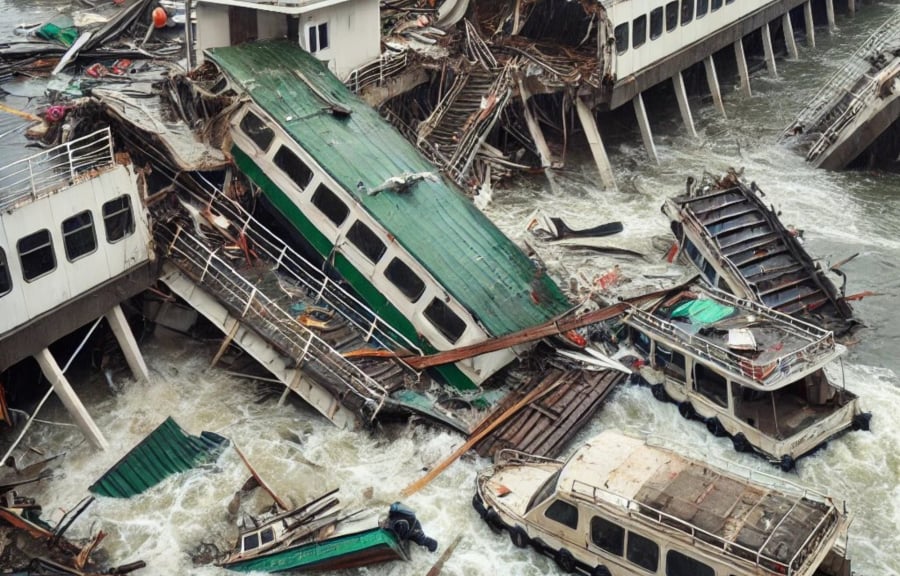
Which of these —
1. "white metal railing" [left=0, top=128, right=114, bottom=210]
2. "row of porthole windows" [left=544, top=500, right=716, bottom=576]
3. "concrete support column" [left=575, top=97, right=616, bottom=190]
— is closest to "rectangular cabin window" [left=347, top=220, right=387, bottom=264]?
"white metal railing" [left=0, top=128, right=114, bottom=210]

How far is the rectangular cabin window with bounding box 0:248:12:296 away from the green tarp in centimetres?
1476

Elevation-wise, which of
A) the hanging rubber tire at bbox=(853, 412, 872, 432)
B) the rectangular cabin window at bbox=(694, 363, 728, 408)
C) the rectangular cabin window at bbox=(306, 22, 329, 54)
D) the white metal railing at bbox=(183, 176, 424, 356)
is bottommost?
the hanging rubber tire at bbox=(853, 412, 872, 432)

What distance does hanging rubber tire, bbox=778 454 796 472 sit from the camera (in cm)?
2416

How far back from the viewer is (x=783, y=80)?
5191 centimetres

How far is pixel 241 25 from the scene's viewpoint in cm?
3172

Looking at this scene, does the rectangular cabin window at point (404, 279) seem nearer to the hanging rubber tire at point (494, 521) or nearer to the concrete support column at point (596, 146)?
the hanging rubber tire at point (494, 521)

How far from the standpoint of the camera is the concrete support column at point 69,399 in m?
23.4

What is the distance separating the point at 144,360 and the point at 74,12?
62.7ft

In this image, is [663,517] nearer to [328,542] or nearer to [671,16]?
[328,542]

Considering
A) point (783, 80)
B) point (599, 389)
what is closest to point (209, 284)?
point (599, 389)

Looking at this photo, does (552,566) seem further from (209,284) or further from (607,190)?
(607,190)

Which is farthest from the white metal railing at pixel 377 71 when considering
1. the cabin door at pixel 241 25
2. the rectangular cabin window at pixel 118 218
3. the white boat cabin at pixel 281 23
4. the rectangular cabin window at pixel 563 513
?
the rectangular cabin window at pixel 563 513

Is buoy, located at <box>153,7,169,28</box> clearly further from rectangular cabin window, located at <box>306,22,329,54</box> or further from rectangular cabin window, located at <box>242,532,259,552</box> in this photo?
rectangular cabin window, located at <box>242,532,259,552</box>

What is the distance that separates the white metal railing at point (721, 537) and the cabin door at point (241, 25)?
17.2 meters
